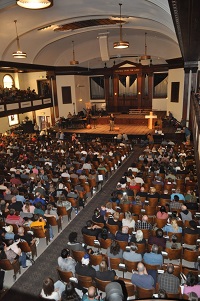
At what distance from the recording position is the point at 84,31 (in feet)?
60.0

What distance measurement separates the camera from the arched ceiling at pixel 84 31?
1101 centimetres

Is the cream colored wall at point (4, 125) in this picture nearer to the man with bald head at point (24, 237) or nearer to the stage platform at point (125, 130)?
the stage platform at point (125, 130)

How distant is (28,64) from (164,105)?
13.4 m

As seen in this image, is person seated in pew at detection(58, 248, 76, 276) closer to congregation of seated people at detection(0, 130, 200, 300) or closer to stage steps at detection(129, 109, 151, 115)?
congregation of seated people at detection(0, 130, 200, 300)

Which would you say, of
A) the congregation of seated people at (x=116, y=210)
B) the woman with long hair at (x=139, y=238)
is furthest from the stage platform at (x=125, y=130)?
the woman with long hair at (x=139, y=238)

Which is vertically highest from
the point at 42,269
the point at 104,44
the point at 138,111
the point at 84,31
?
the point at 84,31

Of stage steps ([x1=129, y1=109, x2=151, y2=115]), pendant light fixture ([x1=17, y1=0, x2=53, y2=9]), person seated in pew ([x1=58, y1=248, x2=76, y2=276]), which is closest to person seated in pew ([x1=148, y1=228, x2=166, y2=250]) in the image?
person seated in pew ([x1=58, y1=248, x2=76, y2=276])

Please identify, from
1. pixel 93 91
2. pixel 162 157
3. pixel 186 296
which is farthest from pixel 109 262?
pixel 93 91

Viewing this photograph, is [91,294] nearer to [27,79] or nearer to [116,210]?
[116,210]

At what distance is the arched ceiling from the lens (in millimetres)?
11009

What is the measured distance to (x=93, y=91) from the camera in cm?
2869

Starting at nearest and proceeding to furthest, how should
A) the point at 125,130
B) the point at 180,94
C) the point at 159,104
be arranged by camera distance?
the point at 180,94 → the point at 125,130 → the point at 159,104

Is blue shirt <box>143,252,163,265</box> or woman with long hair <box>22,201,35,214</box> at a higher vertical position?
woman with long hair <box>22,201,35,214</box>

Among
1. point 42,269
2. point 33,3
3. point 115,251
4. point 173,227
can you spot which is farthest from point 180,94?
point 42,269
